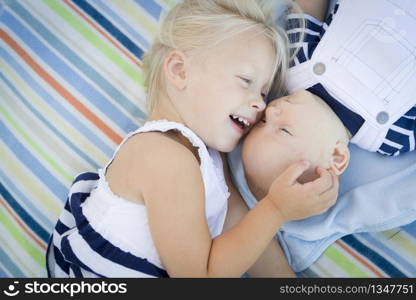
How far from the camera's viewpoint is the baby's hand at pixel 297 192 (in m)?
0.96

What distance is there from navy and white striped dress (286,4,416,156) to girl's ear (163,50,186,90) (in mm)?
265

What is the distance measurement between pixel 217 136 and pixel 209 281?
301 millimetres

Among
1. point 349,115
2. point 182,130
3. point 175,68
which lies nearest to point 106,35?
point 175,68

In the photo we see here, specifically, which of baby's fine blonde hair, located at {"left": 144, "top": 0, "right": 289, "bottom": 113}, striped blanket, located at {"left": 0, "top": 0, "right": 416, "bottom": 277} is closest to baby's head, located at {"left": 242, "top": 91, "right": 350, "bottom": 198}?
baby's fine blonde hair, located at {"left": 144, "top": 0, "right": 289, "bottom": 113}

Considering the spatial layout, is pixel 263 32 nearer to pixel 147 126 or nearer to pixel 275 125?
pixel 275 125

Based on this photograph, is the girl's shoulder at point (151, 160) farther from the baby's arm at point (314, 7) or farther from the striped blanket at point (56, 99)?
the baby's arm at point (314, 7)

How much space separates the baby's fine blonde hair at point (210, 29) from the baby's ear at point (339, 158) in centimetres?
22

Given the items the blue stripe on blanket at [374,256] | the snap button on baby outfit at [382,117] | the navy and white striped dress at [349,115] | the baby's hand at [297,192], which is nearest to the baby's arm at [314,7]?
the navy and white striped dress at [349,115]

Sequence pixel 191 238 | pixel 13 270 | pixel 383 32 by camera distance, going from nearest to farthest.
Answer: pixel 191 238 < pixel 383 32 < pixel 13 270

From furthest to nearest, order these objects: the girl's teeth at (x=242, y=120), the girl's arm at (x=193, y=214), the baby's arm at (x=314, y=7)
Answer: the baby's arm at (x=314, y=7)
the girl's teeth at (x=242, y=120)
the girl's arm at (x=193, y=214)

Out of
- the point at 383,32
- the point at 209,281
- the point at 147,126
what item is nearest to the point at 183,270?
the point at 209,281

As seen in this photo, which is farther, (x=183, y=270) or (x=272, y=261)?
(x=272, y=261)

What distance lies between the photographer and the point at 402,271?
110cm

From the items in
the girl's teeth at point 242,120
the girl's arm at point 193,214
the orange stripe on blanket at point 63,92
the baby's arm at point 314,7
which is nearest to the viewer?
the girl's arm at point 193,214
